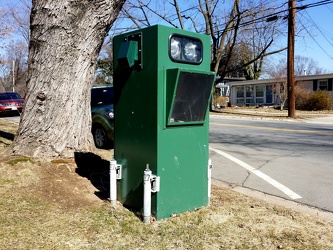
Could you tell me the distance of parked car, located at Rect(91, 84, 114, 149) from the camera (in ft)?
27.5

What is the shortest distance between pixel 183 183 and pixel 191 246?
0.79m

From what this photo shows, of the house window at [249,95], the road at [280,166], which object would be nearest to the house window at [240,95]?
the house window at [249,95]

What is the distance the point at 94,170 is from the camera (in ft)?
16.0

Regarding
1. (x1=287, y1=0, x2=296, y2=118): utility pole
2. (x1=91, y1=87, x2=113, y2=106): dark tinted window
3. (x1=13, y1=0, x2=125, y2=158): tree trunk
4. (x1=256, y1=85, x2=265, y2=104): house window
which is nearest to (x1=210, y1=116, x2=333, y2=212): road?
(x1=13, y1=0, x2=125, y2=158): tree trunk

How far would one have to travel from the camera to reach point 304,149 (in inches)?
352

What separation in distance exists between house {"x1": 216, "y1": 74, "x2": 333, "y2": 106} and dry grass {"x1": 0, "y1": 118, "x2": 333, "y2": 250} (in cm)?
2881

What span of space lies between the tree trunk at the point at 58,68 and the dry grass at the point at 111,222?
434mm

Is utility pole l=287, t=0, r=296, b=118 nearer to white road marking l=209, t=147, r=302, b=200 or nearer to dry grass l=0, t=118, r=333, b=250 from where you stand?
white road marking l=209, t=147, r=302, b=200

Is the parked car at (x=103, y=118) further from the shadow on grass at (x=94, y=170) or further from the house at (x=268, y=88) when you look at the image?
the house at (x=268, y=88)

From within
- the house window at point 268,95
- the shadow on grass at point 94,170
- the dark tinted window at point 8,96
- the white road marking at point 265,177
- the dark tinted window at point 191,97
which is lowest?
the white road marking at point 265,177

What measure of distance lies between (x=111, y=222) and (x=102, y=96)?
6.19m

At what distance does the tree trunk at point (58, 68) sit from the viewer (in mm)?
4461

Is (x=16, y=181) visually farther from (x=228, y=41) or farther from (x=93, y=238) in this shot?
(x=228, y=41)

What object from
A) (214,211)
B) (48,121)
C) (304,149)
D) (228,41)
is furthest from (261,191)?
(228,41)
